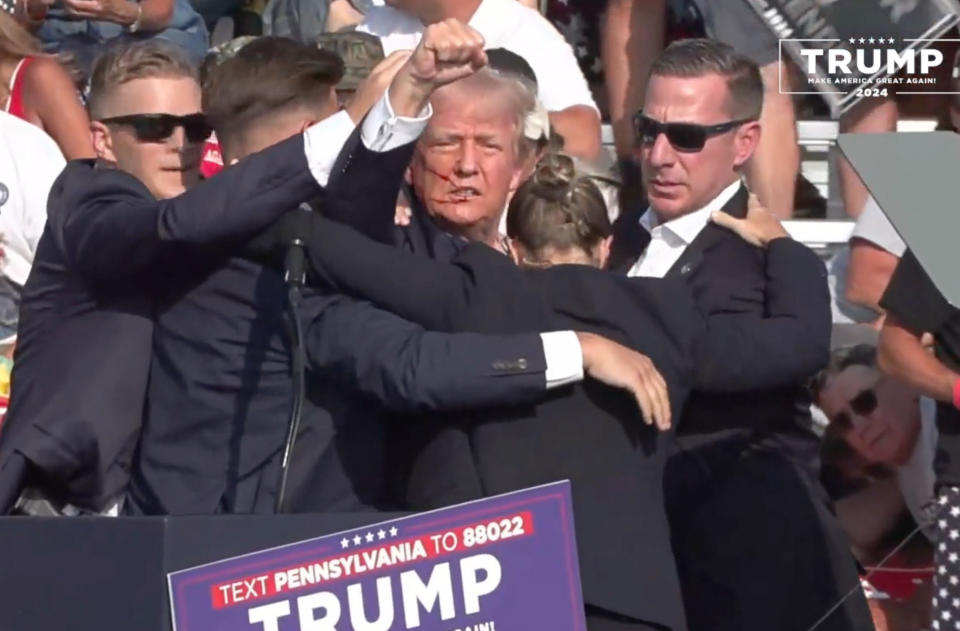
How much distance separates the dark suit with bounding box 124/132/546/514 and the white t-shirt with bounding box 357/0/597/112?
1.83 metres

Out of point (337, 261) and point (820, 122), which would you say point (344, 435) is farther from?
point (820, 122)

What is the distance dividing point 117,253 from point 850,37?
2760 mm

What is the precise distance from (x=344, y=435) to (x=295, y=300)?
0.47m

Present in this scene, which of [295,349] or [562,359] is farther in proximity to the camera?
[562,359]

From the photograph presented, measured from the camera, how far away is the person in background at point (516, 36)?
515cm

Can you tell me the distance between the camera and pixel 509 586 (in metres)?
3.03

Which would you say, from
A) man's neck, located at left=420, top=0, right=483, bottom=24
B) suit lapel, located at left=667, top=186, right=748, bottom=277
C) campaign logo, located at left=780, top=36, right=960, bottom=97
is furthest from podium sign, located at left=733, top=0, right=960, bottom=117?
suit lapel, located at left=667, top=186, right=748, bottom=277

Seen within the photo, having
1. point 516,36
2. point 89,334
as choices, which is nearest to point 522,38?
point 516,36

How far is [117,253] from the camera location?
137 inches

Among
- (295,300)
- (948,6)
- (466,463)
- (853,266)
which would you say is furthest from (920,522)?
(295,300)

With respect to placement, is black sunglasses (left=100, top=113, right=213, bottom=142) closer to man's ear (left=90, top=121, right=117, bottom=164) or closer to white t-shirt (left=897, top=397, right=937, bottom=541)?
man's ear (left=90, top=121, right=117, bottom=164)

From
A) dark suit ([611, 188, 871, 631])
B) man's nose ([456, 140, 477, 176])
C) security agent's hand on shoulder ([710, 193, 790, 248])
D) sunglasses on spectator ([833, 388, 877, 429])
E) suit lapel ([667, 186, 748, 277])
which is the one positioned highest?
man's nose ([456, 140, 477, 176])

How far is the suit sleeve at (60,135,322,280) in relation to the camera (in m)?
3.30

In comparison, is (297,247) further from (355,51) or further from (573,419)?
(355,51)
